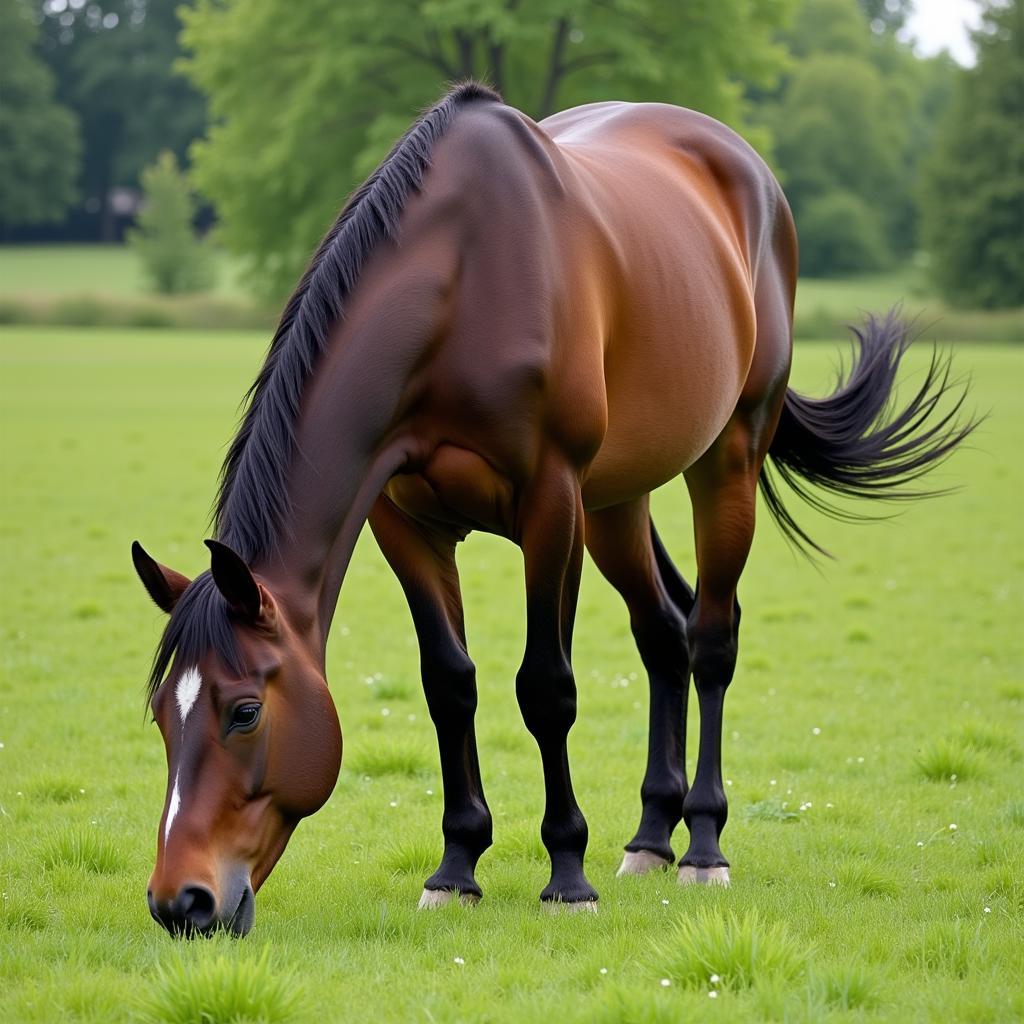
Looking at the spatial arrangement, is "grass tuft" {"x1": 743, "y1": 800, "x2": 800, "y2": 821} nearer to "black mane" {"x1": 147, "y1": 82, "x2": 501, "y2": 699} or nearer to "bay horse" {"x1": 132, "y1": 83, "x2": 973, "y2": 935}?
"bay horse" {"x1": 132, "y1": 83, "x2": 973, "y2": 935}

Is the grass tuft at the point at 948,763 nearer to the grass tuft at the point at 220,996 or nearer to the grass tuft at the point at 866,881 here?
the grass tuft at the point at 866,881

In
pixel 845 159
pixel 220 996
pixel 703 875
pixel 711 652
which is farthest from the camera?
pixel 845 159

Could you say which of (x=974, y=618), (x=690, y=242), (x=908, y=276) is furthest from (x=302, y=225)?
(x=908, y=276)

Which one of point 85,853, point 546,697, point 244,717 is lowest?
point 85,853

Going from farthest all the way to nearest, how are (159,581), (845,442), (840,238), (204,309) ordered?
(840,238) → (204,309) → (845,442) → (159,581)

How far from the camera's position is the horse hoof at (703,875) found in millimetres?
4934

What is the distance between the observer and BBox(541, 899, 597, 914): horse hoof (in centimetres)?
445

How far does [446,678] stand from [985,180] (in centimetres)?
6140

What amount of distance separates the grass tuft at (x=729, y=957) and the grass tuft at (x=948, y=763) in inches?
112

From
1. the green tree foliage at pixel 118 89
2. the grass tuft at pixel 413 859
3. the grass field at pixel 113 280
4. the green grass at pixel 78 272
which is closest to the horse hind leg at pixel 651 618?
the grass tuft at pixel 413 859

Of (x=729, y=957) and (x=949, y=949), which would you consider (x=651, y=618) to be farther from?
(x=729, y=957)

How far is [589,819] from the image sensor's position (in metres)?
5.91

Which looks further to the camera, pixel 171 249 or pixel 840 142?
pixel 840 142

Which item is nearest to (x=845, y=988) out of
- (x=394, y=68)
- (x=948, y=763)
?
(x=948, y=763)
